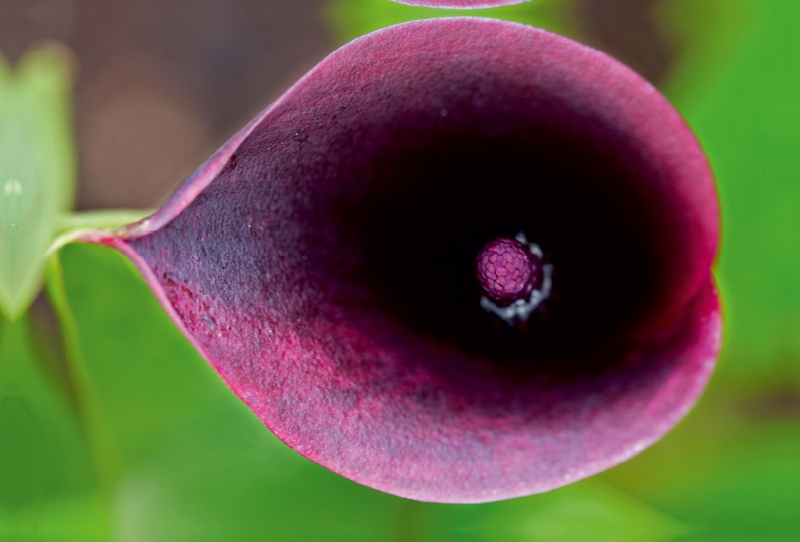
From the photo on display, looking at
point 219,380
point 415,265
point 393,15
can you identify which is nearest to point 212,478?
point 219,380

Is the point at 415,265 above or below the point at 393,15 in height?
Answer: below

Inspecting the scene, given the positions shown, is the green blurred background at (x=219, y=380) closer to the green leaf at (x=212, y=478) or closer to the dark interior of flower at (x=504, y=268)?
the green leaf at (x=212, y=478)

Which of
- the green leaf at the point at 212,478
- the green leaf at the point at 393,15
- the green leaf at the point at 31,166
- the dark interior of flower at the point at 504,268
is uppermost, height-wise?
the green leaf at the point at 393,15

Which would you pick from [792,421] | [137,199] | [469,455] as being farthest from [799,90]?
[137,199]

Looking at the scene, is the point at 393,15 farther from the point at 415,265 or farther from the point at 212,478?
the point at 212,478

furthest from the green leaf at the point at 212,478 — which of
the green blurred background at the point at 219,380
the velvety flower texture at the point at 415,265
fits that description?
the velvety flower texture at the point at 415,265
